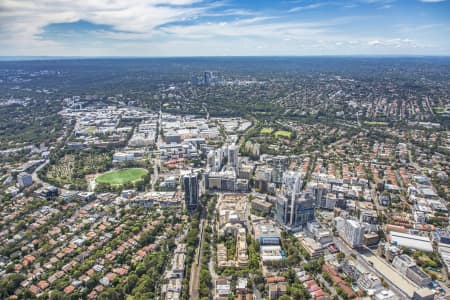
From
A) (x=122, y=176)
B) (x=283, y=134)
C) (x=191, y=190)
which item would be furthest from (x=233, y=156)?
(x=283, y=134)

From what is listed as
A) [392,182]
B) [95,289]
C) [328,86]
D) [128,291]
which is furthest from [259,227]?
[328,86]

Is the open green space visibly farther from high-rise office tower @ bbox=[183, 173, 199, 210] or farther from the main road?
the main road

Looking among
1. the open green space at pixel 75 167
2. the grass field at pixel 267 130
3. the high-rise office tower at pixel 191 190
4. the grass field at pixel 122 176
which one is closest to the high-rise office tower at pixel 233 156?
the high-rise office tower at pixel 191 190

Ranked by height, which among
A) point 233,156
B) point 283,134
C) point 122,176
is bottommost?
point 122,176

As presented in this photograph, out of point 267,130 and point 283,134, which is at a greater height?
point 267,130

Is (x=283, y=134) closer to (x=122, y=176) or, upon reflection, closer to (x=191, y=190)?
(x=122, y=176)

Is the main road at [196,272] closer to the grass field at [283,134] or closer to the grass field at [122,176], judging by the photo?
the grass field at [122,176]

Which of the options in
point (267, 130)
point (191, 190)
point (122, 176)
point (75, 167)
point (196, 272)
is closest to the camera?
point (196, 272)

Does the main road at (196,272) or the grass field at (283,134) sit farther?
the grass field at (283,134)

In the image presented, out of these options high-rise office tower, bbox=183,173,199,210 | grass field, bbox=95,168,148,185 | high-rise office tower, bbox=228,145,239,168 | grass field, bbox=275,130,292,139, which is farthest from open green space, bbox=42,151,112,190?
grass field, bbox=275,130,292,139

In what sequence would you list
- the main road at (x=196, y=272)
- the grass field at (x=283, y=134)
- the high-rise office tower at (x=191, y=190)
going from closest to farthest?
1. the main road at (x=196, y=272)
2. the high-rise office tower at (x=191, y=190)
3. the grass field at (x=283, y=134)
